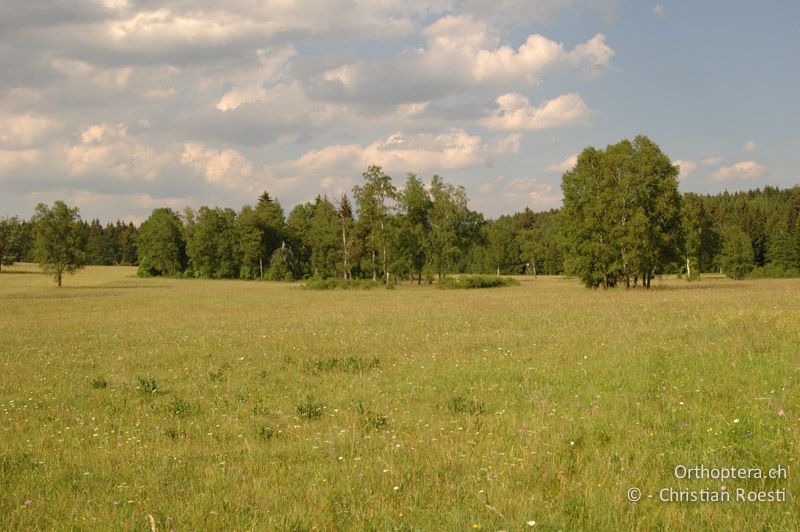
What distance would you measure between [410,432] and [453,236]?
7750 cm

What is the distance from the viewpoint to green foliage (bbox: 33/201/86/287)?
76.2m

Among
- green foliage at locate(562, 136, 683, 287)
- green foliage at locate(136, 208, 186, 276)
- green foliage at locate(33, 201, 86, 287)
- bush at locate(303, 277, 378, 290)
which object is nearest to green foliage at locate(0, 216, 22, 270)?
green foliage at locate(136, 208, 186, 276)

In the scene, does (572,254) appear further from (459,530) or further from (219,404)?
(459,530)

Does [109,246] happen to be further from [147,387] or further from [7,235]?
[147,387]

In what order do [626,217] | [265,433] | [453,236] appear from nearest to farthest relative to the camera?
[265,433] < [626,217] < [453,236]

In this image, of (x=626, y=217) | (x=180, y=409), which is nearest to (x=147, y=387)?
(x=180, y=409)

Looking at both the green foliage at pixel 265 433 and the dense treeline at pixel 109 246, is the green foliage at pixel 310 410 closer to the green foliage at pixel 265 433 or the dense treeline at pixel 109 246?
the green foliage at pixel 265 433

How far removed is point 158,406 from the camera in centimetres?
1147

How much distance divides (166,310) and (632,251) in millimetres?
42762

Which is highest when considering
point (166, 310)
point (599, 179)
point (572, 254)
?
point (599, 179)

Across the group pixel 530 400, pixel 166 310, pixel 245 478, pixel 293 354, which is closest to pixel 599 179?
pixel 166 310

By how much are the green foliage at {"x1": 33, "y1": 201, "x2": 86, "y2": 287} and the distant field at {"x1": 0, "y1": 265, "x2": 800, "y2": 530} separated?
68.6 meters

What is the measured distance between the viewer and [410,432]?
8852 mm

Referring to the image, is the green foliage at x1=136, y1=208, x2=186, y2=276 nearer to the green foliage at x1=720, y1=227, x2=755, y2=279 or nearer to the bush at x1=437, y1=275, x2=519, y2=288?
the bush at x1=437, y1=275, x2=519, y2=288
